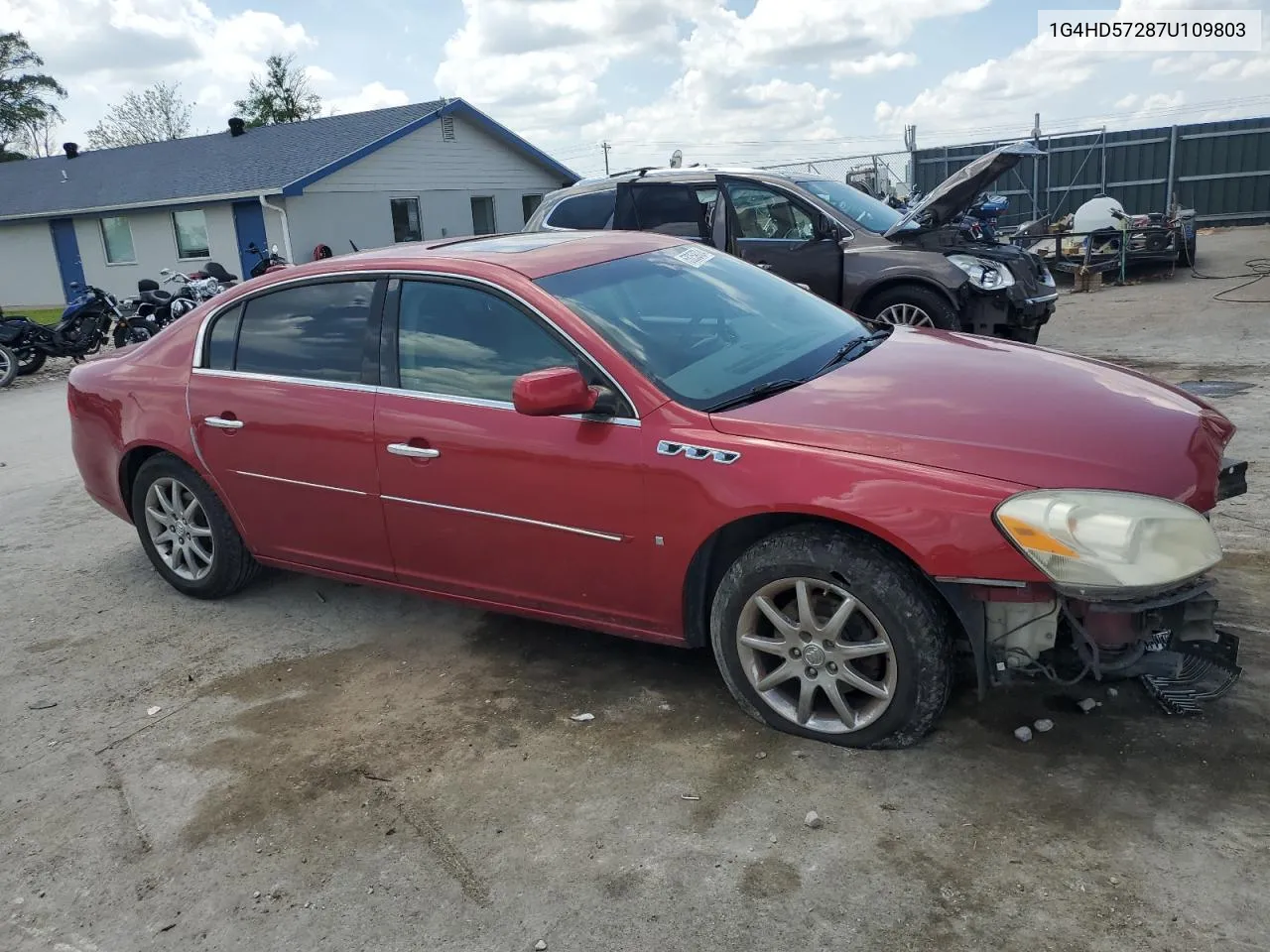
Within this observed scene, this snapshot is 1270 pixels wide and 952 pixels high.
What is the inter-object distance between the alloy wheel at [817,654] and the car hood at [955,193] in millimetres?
6187

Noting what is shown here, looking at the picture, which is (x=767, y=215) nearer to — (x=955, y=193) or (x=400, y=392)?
(x=955, y=193)

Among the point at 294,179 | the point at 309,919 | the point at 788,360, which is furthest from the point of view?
the point at 294,179

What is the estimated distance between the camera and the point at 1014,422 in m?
3.15

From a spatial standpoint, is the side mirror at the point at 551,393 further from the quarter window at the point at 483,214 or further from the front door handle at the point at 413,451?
the quarter window at the point at 483,214

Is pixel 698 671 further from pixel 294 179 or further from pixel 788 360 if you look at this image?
pixel 294 179

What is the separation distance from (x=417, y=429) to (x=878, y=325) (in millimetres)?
2176

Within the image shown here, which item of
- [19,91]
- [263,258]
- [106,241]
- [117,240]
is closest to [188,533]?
[263,258]

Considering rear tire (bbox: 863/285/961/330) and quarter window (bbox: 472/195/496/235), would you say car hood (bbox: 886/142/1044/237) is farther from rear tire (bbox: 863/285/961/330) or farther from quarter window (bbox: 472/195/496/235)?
quarter window (bbox: 472/195/496/235)

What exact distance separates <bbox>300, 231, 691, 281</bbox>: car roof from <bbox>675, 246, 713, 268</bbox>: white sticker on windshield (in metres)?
0.09

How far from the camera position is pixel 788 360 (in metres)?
3.86

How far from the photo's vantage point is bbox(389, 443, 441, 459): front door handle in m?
3.84

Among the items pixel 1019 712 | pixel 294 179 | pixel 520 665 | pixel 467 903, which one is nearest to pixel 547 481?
pixel 520 665

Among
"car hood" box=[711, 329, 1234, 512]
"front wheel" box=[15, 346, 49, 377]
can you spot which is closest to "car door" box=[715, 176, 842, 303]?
"car hood" box=[711, 329, 1234, 512]

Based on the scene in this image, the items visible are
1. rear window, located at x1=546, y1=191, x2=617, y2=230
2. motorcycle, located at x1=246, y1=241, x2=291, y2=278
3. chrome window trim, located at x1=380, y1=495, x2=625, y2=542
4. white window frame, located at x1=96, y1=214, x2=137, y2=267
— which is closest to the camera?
chrome window trim, located at x1=380, y1=495, x2=625, y2=542
